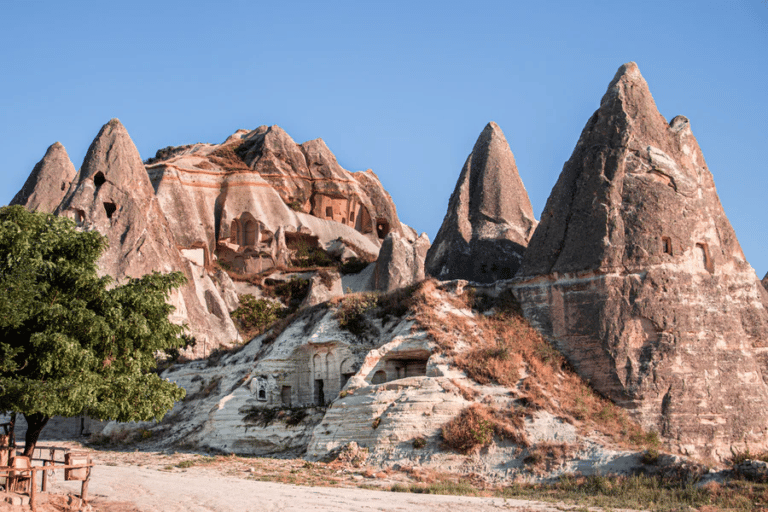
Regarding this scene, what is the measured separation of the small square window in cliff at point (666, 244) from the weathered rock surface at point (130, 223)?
912 inches

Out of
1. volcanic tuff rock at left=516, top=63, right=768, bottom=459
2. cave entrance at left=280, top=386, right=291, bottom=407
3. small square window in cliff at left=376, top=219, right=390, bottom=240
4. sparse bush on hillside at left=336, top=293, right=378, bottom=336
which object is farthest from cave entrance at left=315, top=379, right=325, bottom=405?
small square window in cliff at left=376, top=219, right=390, bottom=240

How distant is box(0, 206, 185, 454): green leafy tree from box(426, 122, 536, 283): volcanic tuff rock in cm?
1983

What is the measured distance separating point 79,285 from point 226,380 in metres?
15.6

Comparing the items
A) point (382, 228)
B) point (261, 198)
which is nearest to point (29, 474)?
point (261, 198)

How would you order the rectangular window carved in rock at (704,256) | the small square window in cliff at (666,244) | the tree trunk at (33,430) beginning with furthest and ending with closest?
the rectangular window carved in rock at (704,256) → the small square window in cliff at (666,244) → the tree trunk at (33,430)

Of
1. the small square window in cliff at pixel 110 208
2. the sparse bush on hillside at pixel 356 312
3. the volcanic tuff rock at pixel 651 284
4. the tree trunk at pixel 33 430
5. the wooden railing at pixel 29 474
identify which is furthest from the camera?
the small square window in cliff at pixel 110 208

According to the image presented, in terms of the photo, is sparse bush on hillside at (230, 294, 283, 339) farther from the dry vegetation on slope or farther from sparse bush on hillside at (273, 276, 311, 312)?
the dry vegetation on slope

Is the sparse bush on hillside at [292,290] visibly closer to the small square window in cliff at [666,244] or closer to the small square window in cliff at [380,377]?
the small square window in cliff at [380,377]

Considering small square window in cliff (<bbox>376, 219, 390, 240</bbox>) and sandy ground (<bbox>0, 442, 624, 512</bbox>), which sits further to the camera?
small square window in cliff (<bbox>376, 219, 390, 240</bbox>)

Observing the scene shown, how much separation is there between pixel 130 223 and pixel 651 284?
28198 millimetres

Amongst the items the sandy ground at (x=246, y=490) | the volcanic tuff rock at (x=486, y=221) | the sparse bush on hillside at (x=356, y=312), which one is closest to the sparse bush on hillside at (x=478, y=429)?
the sandy ground at (x=246, y=490)

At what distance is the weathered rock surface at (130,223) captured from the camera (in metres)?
42.9

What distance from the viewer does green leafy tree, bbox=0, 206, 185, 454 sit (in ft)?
45.6

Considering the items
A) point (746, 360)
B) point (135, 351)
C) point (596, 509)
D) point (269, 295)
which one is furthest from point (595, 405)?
point (269, 295)
